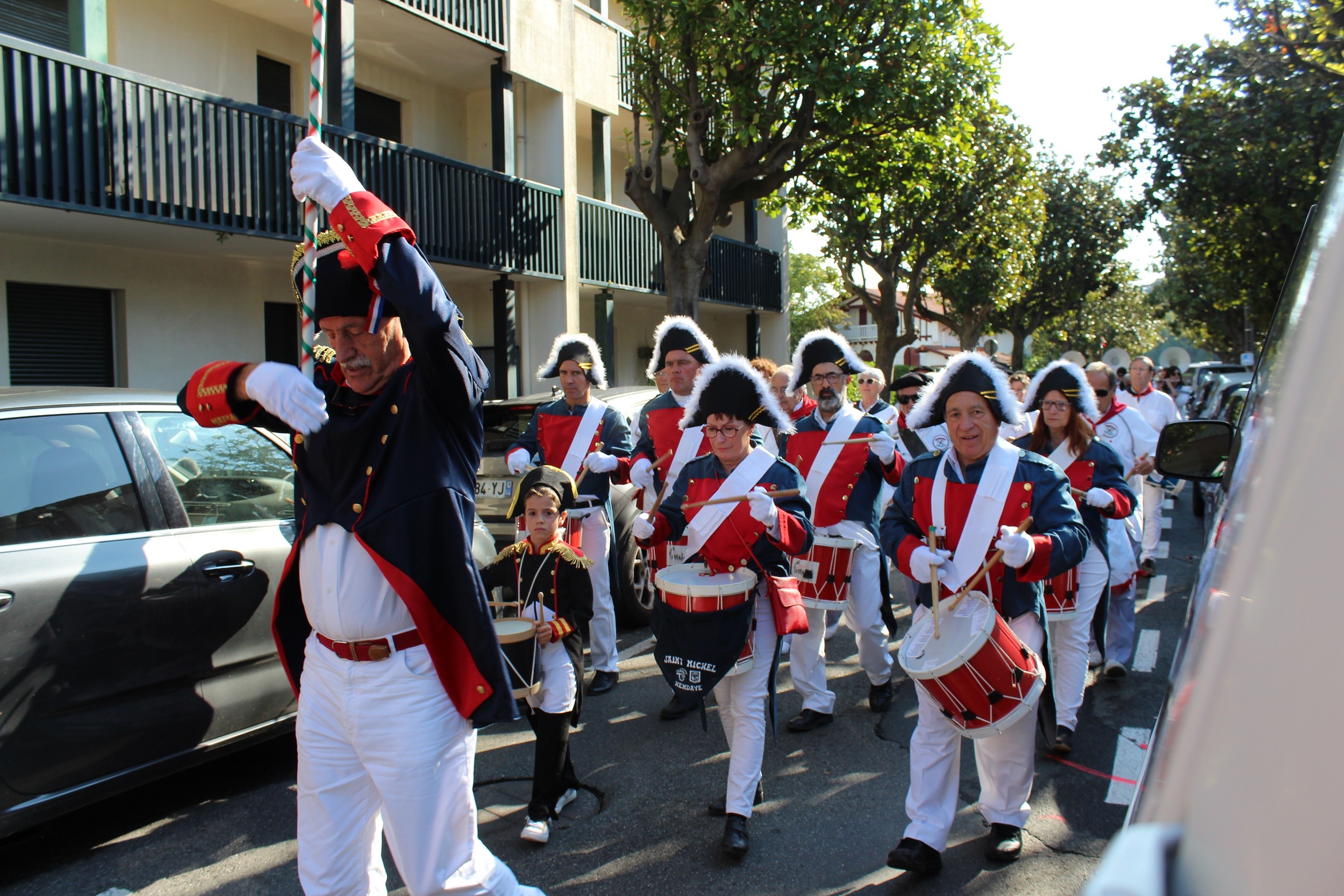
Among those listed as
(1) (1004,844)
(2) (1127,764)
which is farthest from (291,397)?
(2) (1127,764)

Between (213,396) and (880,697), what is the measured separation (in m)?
4.29

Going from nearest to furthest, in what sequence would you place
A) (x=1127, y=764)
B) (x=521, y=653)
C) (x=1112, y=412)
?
(x=521, y=653) → (x=1127, y=764) → (x=1112, y=412)

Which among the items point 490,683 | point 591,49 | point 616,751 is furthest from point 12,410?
point 591,49

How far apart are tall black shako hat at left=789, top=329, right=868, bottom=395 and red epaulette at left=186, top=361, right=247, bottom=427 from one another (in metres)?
4.31

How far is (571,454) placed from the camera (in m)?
6.41

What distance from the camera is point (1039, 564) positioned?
380 cm

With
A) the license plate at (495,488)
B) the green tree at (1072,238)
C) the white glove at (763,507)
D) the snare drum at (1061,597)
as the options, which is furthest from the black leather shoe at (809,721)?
the green tree at (1072,238)

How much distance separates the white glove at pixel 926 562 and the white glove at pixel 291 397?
235 centimetres

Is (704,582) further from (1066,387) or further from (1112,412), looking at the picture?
(1112,412)

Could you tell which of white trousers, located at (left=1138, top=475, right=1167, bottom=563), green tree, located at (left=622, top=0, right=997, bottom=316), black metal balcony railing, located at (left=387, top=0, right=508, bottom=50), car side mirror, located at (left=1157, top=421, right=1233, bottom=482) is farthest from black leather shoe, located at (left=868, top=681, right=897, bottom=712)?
black metal balcony railing, located at (left=387, top=0, right=508, bottom=50)

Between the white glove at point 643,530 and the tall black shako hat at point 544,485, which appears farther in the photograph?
the tall black shako hat at point 544,485

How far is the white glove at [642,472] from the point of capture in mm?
6000

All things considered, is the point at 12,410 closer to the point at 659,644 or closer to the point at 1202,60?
the point at 659,644

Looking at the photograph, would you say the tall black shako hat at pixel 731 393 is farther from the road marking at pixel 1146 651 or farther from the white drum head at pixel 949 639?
the road marking at pixel 1146 651
